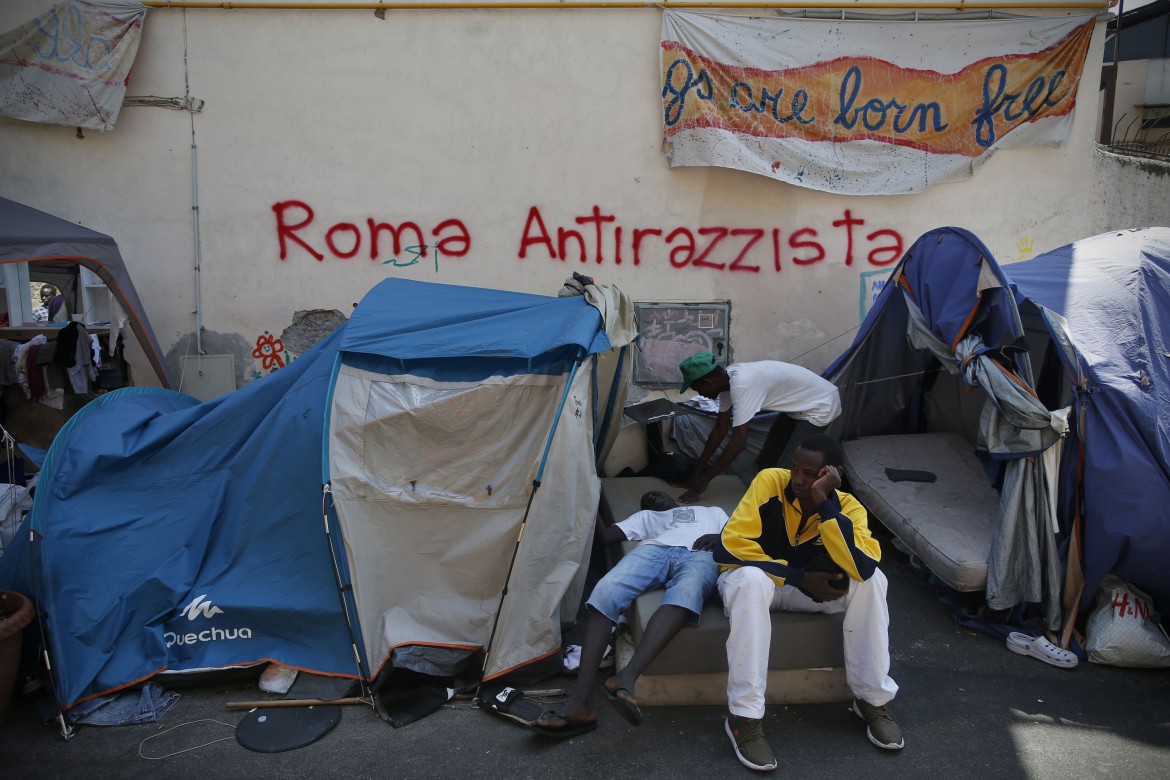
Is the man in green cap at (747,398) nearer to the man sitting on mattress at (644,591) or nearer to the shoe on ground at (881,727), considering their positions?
the man sitting on mattress at (644,591)

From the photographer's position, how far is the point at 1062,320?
13.9 feet

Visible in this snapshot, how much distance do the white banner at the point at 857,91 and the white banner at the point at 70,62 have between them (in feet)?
13.4

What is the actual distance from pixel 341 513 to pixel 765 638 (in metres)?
1.95

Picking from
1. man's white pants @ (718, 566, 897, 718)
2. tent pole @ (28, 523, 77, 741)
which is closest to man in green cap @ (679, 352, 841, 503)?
man's white pants @ (718, 566, 897, 718)

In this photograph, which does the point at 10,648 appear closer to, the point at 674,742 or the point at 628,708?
the point at 628,708

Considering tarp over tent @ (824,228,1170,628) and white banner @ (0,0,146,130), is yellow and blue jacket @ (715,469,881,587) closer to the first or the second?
tarp over tent @ (824,228,1170,628)

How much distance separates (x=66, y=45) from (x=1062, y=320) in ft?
23.0

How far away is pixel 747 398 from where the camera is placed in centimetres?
488

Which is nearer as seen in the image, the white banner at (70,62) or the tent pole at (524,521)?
the tent pole at (524,521)

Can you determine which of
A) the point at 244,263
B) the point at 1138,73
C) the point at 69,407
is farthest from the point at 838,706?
the point at 1138,73

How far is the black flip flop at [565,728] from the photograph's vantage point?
10.6 ft

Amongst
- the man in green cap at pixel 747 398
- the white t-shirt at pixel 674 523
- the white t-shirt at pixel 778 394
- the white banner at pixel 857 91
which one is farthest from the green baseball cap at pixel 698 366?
the white banner at pixel 857 91

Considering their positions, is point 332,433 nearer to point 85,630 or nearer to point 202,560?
point 202,560

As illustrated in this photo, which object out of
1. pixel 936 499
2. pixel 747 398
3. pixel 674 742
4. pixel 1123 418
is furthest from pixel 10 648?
pixel 1123 418
